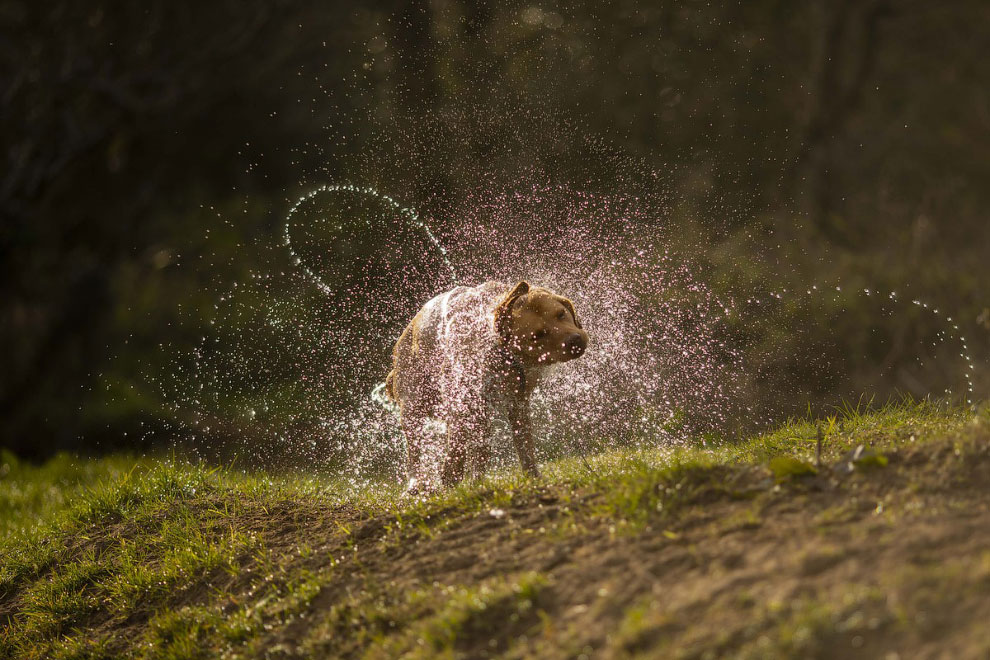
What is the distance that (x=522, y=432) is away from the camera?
4586 mm

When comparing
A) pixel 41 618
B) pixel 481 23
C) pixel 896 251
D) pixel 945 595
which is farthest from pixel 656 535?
pixel 481 23

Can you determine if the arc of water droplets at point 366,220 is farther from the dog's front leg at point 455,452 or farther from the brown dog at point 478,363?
the dog's front leg at point 455,452

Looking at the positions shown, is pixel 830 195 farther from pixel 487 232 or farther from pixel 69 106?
pixel 69 106

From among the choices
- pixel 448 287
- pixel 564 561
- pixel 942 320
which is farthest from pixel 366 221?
pixel 564 561

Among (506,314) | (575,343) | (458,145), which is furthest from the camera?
(458,145)

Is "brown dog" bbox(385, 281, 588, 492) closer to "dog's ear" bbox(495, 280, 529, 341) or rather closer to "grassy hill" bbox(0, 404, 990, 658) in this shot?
"dog's ear" bbox(495, 280, 529, 341)

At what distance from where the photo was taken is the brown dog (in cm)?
433

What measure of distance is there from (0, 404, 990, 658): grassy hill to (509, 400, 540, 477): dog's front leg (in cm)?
25

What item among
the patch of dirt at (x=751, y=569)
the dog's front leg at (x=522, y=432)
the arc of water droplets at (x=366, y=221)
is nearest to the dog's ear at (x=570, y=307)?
the dog's front leg at (x=522, y=432)

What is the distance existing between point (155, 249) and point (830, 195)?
10259 mm

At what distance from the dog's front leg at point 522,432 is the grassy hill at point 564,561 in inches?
9.9

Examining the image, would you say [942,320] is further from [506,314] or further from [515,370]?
[506,314]

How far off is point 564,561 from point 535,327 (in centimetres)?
160

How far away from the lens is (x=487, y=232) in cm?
941
